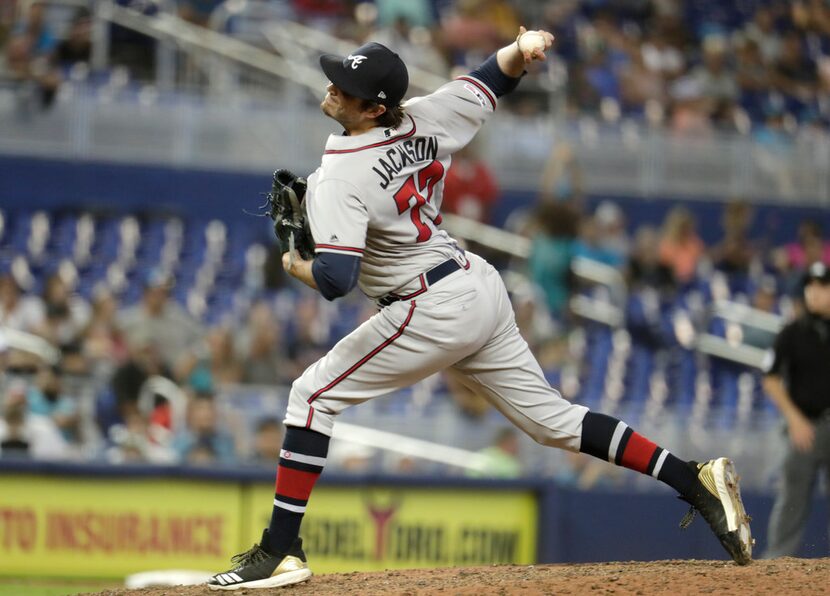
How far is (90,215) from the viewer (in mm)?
13117

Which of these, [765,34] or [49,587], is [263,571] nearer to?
[49,587]

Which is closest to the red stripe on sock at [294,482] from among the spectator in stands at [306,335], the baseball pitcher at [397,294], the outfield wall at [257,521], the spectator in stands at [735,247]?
the baseball pitcher at [397,294]

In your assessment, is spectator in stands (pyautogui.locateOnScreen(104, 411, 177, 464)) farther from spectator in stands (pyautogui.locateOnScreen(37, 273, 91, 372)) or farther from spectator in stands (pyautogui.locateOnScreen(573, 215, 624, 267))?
spectator in stands (pyautogui.locateOnScreen(573, 215, 624, 267))

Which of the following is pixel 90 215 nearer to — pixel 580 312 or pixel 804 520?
pixel 580 312

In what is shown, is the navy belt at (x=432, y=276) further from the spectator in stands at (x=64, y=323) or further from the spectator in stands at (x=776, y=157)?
the spectator in stands at (x=776, y=157)

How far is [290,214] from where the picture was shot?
5289mm

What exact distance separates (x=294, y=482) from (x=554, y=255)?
748 cm

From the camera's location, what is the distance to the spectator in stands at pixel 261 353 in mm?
10641

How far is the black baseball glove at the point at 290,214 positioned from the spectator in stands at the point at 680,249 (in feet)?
27.4

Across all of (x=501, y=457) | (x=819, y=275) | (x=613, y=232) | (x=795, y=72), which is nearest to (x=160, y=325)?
(x=501, y=457)

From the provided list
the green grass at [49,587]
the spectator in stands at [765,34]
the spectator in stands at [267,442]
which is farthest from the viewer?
the spectator in stands at [765,34]

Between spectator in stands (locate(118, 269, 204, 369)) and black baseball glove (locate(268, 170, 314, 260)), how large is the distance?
551 centimetres

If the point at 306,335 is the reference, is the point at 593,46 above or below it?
above

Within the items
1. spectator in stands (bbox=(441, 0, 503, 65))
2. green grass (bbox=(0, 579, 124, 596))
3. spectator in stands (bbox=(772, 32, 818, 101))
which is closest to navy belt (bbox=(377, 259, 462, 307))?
green grass (bbox=(0, 579, 124, 596))
